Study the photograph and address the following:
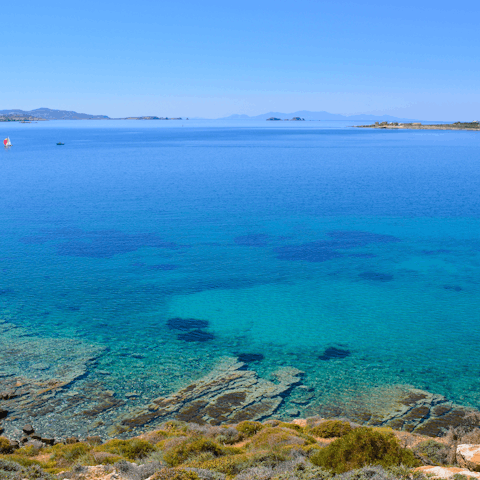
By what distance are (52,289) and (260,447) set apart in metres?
25.2

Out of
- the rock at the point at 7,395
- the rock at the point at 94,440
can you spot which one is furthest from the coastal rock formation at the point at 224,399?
the rock at the point at 7,395

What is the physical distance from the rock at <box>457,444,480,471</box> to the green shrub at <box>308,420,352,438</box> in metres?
4.14

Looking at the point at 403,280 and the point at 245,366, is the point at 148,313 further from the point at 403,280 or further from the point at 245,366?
the point at 403,280

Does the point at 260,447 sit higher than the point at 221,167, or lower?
lower

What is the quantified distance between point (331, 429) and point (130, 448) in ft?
26.5

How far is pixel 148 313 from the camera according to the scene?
107 feet

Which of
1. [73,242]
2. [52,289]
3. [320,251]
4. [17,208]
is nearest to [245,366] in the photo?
[52,289]

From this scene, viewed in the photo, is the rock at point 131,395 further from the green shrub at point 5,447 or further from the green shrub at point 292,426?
the green shrub at point 292,426

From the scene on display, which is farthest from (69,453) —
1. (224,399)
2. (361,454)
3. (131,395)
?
(361,454)

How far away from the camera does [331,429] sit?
1850cm

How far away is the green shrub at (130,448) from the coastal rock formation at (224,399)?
2728mm

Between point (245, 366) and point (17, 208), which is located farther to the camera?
point (17, 208)

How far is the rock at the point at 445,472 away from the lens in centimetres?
1351

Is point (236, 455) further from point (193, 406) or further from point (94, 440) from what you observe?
point (94, 440)
